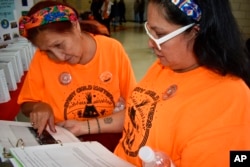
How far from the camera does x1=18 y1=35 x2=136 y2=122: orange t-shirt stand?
4.36ft

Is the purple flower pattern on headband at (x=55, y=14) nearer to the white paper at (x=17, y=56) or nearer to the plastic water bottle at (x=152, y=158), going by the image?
the plastic water bottle at (x=152, y=158)

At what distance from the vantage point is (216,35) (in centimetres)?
81

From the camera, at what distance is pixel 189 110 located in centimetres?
82

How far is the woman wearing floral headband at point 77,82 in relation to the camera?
1224mm

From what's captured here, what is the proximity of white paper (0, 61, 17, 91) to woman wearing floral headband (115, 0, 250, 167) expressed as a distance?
4.52 ft

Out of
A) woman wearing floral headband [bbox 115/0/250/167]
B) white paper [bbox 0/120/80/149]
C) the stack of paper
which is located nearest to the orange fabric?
woman wearing floral headband [bbox 115/0/250/167]

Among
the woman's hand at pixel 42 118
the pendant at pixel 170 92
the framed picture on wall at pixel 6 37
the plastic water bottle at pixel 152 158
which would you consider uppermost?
the pendant at pixel 170 92

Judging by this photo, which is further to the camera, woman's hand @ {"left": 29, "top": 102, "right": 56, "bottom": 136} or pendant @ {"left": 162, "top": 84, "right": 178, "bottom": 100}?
woman's hand @ {"left": 29, "top": 102, "right": 56, "bottom": 136}

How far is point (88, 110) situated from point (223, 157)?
0.77 metres

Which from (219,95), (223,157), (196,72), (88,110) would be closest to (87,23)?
(88,110)

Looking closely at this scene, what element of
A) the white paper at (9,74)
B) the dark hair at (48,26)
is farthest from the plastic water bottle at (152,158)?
the white paper at (9,74)

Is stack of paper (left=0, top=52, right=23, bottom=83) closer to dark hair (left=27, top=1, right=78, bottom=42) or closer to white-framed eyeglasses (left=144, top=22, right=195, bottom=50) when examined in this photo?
dark hair (left=27, top=1, right=78, bottom=42)

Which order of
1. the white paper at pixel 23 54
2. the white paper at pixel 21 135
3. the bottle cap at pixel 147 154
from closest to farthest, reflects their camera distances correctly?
the bottle cap at pixel 147 154 < the white paper at pixel 21 135 < the white paper at pixel 23 54

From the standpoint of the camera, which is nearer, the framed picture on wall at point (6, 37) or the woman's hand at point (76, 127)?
the woman's hand at point (76, 127)
